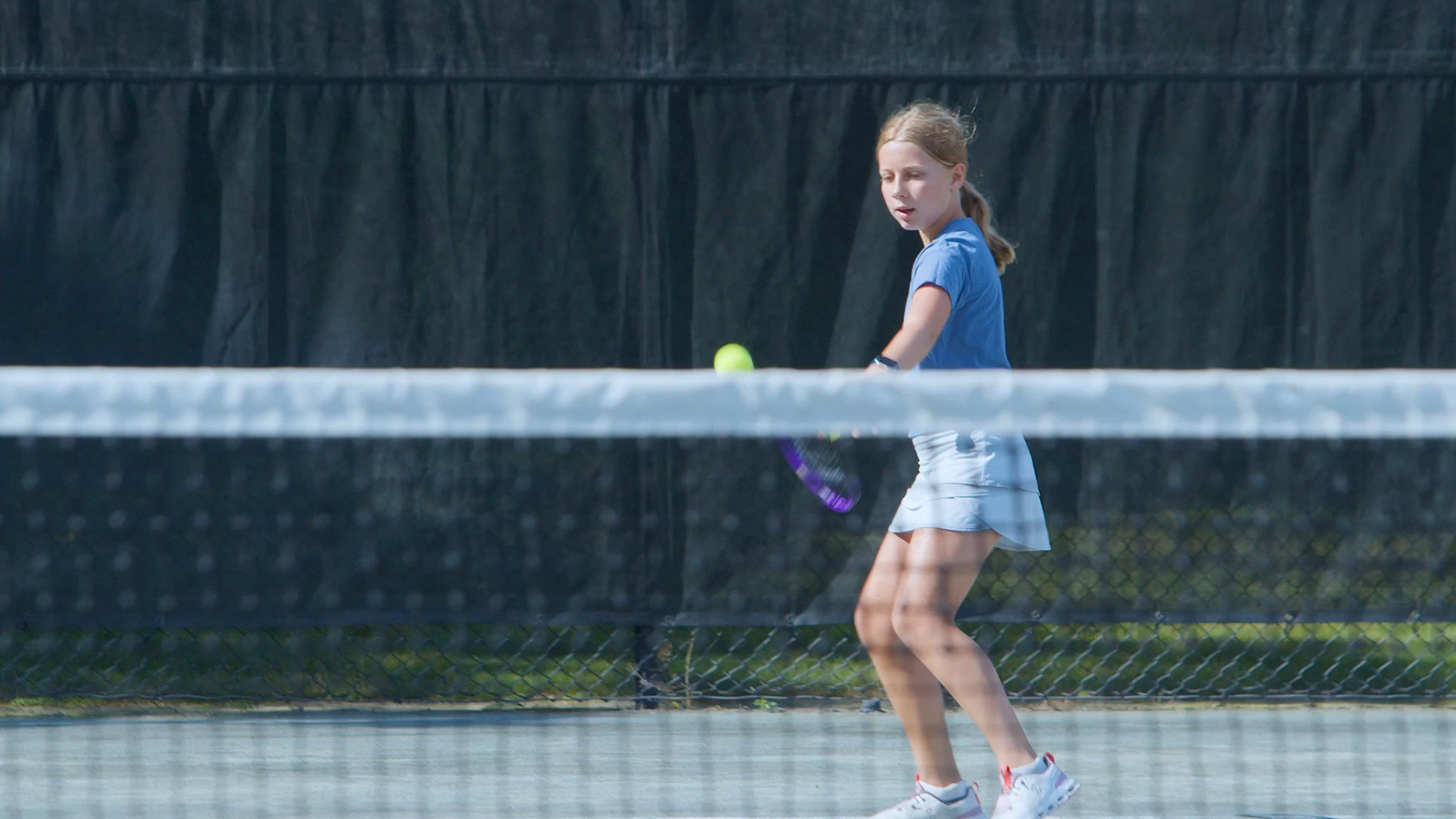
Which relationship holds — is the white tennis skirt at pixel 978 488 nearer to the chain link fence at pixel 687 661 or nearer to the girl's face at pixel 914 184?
the girl's face at pixel 914 184

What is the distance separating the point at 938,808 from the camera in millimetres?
3037

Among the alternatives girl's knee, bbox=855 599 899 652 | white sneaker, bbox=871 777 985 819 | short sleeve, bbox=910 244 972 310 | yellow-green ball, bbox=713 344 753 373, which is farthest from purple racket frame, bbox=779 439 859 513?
white sneaker, bbox=871 777 985 819

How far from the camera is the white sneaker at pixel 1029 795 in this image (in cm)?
293

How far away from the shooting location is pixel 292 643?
4.76m

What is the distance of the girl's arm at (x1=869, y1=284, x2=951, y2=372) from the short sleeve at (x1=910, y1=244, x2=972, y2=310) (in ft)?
0.04

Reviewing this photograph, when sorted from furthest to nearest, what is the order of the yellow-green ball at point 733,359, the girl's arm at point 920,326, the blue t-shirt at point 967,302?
the yellow-green ball at point 733,359, the blue t-shirt at point 967,302, the girl's arm at point 920,326

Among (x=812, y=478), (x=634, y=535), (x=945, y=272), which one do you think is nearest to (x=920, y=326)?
(x=945, y=272)

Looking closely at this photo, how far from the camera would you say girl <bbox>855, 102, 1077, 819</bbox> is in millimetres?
2906

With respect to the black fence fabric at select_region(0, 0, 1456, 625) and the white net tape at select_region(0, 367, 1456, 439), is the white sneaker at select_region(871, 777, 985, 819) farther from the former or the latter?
the black fence fabric at select_region(0, 0, 1456, 625)

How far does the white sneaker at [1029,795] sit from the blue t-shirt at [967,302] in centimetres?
72

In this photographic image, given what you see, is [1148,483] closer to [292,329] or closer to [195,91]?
[292,329]

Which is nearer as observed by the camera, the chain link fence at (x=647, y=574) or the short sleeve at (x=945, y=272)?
the short sleeve at (x=945, y=272)

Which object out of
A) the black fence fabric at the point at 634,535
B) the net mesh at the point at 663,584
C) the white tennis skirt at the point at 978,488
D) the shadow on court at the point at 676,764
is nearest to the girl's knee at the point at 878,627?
the white tennis skirt at the point at 978,488

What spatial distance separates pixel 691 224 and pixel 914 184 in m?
1.90
